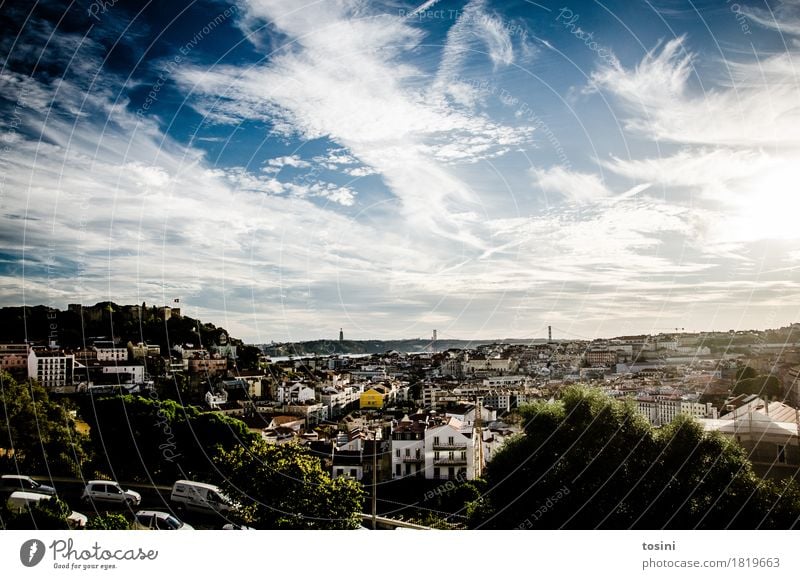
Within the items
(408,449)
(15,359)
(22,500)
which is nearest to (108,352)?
(15,359)

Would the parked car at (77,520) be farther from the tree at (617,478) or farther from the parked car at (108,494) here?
the tree at (617,478)

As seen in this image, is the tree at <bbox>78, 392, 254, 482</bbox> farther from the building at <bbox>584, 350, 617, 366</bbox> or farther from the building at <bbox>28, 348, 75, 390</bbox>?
the building at <bbox>584, 350, 617, 366</bbox>

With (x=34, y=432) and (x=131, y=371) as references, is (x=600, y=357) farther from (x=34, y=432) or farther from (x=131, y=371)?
(x=34, y=432)

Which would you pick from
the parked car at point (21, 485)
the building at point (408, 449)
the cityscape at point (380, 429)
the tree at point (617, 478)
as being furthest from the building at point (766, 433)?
the parked car at point (21, 485)
